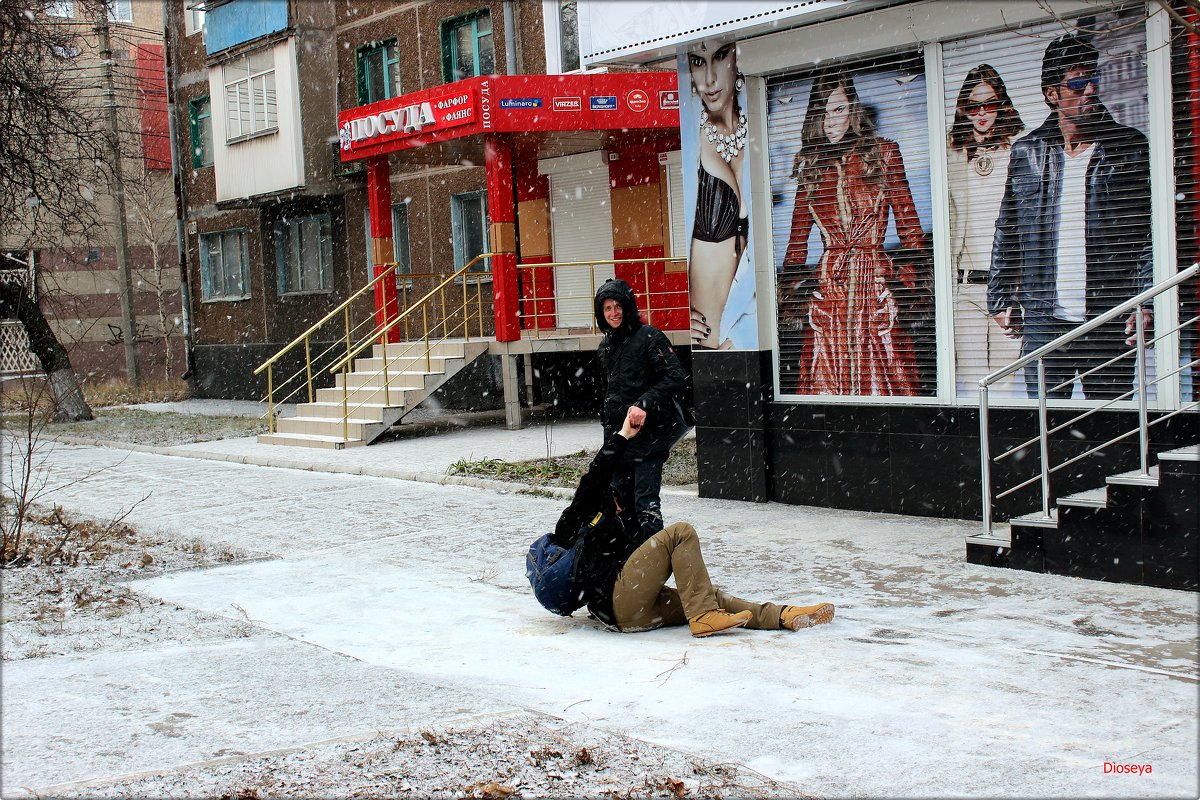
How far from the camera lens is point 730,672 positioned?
17.9ft

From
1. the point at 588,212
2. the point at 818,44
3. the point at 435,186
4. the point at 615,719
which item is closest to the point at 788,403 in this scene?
the point at 818,44

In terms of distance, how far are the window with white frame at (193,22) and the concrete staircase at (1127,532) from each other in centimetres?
2591

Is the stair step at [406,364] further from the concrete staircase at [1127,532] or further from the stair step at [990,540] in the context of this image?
the concrete staircase at [1127,532]

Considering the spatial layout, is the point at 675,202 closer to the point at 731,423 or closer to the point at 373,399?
the point at 373,399

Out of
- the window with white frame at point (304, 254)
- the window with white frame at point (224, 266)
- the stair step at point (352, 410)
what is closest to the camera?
the stair step at point (352, 410)

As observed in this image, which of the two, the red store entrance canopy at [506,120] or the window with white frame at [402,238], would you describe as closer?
the red store entrance canopy at [506,120]

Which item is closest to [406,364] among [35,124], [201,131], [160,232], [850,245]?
[35,124]

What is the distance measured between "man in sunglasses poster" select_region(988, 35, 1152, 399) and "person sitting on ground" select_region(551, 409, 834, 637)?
323cm

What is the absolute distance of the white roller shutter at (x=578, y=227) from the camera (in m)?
19.9

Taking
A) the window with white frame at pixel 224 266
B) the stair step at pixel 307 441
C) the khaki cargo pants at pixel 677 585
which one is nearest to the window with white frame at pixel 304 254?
the window with white frame at pixel 224 266

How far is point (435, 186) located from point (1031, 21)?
50.2 ft

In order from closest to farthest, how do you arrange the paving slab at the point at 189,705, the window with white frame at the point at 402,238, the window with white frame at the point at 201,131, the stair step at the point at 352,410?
the paving slab at the point at 189,705, the stair step at the point at 352,410, the window with white frame at the point at 402,238, the window with white frame at the point at 201,131

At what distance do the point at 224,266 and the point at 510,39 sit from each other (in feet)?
38.6

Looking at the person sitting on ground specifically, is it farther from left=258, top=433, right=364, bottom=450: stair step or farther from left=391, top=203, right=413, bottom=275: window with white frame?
left=391, top=203, right=413, bottom=275: window with white frame
